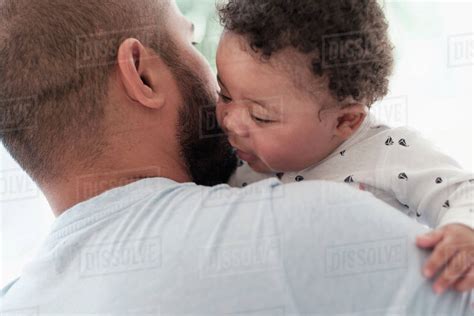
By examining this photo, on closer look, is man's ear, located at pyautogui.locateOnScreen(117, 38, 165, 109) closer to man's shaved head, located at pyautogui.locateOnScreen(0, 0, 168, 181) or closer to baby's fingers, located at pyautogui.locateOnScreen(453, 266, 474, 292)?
man's shaved head, located at pyautogui.locateOnScreen(0, 0, 168, 181)

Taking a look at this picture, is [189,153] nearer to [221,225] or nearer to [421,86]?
[221,225]

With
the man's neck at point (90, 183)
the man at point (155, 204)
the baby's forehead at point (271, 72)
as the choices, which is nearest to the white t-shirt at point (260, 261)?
the man at point (155, 204)

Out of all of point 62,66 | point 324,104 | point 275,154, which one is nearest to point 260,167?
point 275,154

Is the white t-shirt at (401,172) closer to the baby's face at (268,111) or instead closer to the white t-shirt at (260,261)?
the baby's face at (268,111)

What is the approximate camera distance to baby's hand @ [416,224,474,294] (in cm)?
87

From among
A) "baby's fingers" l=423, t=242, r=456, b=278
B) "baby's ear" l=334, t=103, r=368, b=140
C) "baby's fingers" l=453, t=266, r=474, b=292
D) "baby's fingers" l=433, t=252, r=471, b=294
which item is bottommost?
"baby's fingers" l=453, t=266, r=474, b=292

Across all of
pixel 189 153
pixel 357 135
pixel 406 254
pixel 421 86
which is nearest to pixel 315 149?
pixel 357 135

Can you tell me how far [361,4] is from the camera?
1099 mm

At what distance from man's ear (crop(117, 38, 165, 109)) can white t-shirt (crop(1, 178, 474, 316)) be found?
0.68 ft

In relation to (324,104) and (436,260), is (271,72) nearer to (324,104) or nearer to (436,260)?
(324,104)

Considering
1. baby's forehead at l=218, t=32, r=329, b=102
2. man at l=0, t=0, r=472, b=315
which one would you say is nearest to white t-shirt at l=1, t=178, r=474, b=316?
man at l=0, t=0, r=472, b=315

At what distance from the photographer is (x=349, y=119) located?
1.18 m

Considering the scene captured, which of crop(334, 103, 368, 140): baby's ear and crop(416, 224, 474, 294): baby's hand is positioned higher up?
crop(334, 103, 368, 140): baby's ear

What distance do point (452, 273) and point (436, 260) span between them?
3cm
